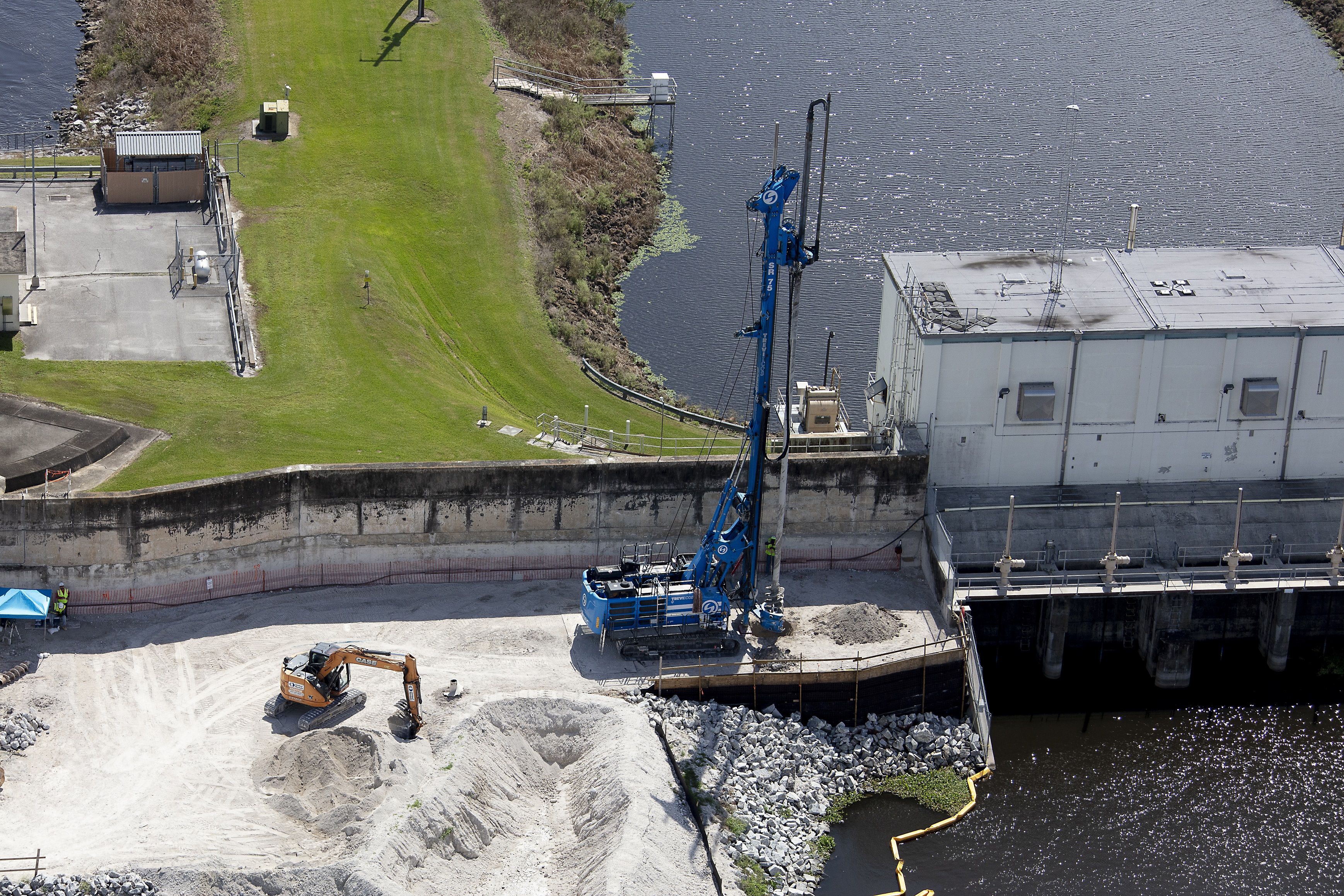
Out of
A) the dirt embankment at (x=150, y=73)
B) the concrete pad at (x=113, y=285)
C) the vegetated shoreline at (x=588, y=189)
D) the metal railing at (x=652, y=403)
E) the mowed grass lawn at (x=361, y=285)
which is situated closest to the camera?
the mowed grass lawn at (x=361, y=285)

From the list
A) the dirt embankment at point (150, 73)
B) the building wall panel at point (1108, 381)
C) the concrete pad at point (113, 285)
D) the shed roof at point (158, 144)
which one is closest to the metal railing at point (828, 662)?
the building wall panel at point (1108, 381)

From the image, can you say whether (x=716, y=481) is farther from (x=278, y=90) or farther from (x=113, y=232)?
(x=278, y=90)

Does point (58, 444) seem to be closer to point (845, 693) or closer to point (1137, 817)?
point (845, 693)

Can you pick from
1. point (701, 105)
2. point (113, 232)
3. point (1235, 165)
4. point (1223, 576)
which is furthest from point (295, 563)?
point (1235, 165)

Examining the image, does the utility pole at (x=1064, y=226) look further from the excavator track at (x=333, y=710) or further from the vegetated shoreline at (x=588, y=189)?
the excavator track at (x=333, y=710)

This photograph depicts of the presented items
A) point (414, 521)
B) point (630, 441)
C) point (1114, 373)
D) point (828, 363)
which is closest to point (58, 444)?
point (414, 521)

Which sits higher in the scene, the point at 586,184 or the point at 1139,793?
the point at 586,184

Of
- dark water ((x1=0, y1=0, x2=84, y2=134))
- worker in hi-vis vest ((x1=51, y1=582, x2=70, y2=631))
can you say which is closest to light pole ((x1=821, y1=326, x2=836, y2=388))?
worker in hi-vis vest ((x1=51, y1=582, x2=70, y2=631))
